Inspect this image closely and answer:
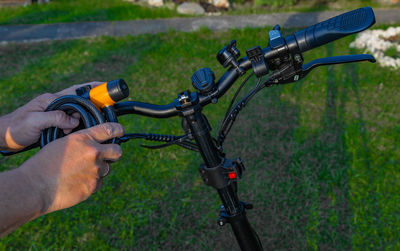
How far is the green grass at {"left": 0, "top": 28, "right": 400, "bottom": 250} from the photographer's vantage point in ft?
10.5

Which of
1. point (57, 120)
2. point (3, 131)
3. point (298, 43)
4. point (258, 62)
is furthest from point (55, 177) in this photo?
point (298, 43)

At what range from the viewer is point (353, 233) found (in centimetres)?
311

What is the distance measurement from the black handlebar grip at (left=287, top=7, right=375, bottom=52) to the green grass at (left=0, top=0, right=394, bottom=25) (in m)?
6.57

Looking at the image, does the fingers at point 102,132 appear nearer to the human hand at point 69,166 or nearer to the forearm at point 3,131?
the human hand at point 69,166

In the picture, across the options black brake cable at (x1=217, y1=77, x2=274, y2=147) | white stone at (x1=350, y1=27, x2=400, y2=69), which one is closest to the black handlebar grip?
black brake cable at (x1=217, y1=77, x2=274, y2=147)

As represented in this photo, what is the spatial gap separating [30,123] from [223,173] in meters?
0.87

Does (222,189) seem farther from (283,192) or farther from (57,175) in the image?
(283,192)

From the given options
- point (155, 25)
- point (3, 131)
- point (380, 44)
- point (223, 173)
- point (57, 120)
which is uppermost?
point (155, 25)

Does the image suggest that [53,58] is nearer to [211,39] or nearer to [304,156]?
[211,39]

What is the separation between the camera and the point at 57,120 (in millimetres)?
1309

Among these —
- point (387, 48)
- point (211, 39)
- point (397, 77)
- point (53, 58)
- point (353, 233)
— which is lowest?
point (353, 233)

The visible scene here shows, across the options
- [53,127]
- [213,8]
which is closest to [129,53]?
[213,8]

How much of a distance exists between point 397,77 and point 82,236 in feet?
16.0

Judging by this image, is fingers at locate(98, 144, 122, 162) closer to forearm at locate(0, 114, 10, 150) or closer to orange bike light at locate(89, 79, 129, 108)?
orange bike light at locate(89, 79, 129, 108)
